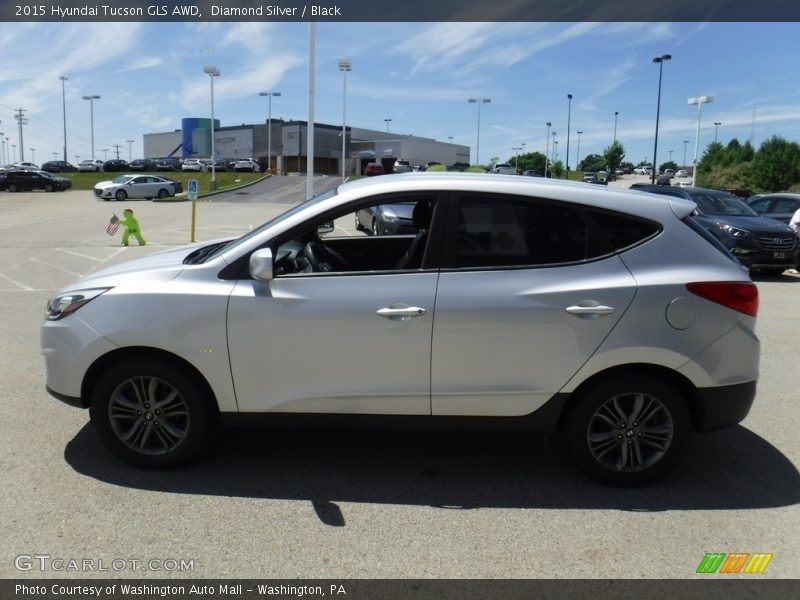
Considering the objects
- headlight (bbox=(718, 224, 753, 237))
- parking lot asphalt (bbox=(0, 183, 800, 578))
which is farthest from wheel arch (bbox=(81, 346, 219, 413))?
headlight (bbox=(718, 224, 753, 237))

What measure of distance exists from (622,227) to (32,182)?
52.4 metres

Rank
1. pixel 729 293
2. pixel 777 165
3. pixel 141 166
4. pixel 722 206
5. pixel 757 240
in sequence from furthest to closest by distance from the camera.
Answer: pixel 141 166 < pixel 777 165 < pixel 722 206 < pixel 757 240 < pixel 729 293

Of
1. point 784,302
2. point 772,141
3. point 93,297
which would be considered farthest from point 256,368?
point 772,141

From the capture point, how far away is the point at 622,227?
3939 millimetres

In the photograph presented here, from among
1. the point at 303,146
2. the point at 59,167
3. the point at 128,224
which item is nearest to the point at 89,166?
the point at 59,167

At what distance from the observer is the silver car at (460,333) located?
3762 millimetres

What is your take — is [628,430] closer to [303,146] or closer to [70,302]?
[70,302]

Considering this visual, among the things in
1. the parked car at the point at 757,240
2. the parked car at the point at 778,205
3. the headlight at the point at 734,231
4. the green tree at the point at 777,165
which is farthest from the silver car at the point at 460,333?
the green tree at the point at 777,165

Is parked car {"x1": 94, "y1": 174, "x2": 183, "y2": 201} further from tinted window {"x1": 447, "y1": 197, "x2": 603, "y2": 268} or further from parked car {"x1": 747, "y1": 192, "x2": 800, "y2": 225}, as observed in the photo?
tinted window {"x1": 447, "y1": 197, "x2": 603, "y2": 268}

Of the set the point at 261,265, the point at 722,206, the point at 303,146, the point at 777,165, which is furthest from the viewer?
Answer: the point at 303,146

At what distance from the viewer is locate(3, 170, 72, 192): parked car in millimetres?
46938

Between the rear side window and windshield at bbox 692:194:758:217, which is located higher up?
windshield at bbox 692:194:758:217

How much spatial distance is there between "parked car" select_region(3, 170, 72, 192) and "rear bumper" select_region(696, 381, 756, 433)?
5243cm

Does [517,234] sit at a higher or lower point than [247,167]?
lower
